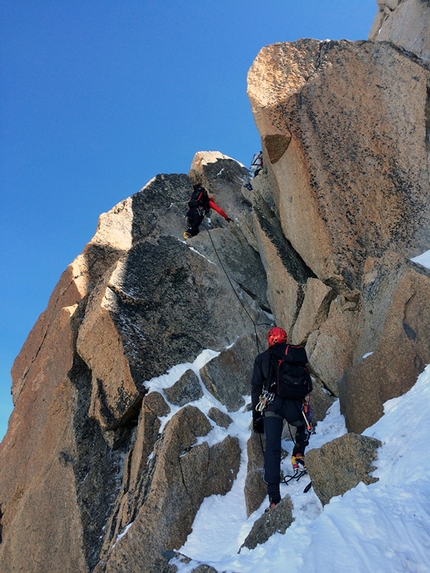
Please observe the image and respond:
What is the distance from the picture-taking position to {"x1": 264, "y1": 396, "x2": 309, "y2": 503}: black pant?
25.2ft

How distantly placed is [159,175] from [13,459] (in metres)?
13.4

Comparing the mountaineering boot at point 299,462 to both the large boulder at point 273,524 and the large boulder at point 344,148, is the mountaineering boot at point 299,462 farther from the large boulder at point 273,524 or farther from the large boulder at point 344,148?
the large boulder at point 344,148

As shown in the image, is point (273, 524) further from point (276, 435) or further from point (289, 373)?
point (289, 373)

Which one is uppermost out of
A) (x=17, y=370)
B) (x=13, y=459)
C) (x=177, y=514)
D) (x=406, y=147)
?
(x=17, y=370)

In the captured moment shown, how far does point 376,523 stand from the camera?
483 cm

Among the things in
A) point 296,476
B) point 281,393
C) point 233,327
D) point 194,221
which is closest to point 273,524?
point 296,476

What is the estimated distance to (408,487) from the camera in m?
5.27

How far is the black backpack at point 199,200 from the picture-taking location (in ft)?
62.1

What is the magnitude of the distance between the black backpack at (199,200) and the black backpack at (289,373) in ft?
37.3

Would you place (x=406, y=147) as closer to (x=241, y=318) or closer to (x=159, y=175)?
(x=241, y=318)

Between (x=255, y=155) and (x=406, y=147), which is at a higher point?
(x=255, y=155)

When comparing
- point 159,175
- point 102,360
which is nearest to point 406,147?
point 102,360

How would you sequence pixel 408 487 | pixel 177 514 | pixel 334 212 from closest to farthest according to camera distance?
pixel 408 487 → pixel 177 514 → pixel 334 212

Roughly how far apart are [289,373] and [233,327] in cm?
601
